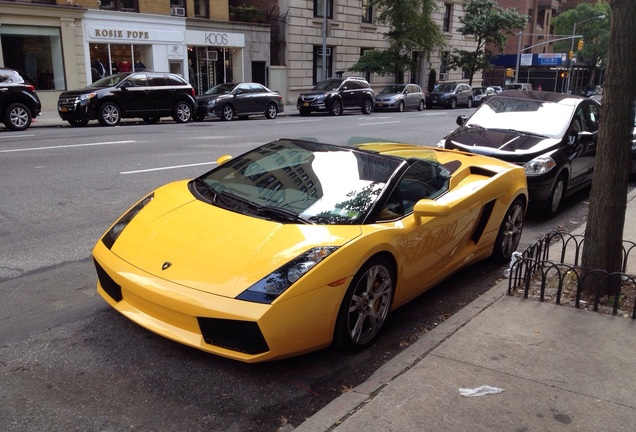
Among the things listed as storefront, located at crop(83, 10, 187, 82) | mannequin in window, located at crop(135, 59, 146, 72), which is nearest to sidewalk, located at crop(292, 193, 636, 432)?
storefront, located at crop(83, 10, 187, 82)

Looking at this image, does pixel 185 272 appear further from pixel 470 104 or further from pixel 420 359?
pixel 470 104

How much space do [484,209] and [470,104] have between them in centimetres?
3884

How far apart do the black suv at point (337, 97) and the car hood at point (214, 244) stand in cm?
2345

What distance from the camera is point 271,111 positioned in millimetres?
25016

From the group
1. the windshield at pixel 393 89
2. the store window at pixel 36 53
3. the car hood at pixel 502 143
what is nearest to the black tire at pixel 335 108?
the windshield at pixel 393 89

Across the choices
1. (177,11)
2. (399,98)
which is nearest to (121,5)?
(177,11)

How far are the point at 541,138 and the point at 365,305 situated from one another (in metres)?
5.43

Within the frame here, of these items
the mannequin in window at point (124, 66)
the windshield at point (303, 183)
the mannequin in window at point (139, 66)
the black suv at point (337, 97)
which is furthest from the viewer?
the black suv at point (337, 97)

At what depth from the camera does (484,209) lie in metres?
5.45

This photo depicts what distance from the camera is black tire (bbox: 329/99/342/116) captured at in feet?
90.9

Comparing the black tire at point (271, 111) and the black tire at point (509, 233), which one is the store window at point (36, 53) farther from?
the black tire at point (509, 233)

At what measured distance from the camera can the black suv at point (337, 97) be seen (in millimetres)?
27219

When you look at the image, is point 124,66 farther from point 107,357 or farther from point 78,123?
point 107,357

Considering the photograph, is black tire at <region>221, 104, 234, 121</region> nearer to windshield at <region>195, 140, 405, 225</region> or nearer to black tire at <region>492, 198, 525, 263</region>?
black tire at <region>492, 198, 525, 263</region>
